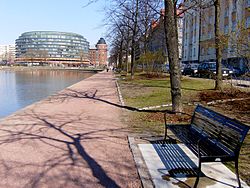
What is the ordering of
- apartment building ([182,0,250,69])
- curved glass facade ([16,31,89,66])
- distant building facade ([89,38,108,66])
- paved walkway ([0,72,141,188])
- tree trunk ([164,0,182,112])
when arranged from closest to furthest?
paved walkway ([0,72,141,188]) < tree trunk ([164,0,182,112]) < apartment building ([182,0,250,69]) < curved glass facade ([16,31,89,66]) < distant building facade ([89,38,108,66])

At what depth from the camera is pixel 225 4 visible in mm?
49312

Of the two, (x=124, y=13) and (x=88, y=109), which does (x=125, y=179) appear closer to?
(x=88, y=109)

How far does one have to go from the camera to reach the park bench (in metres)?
3.98

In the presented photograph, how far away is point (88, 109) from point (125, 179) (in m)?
7.58

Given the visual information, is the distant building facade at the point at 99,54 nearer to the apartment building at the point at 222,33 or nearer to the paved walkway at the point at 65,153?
the apartment building at the point at 222,33

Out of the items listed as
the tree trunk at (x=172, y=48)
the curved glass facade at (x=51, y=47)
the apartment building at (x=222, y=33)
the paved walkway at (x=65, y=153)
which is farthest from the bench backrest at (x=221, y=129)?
the curved glass facade at (x=51, y=47)

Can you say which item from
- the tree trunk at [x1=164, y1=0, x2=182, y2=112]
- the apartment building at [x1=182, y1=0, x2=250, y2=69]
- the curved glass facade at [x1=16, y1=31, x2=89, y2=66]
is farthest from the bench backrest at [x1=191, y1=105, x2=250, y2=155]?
the curved glass facade at [x1=16, y1=31, x2=89, y2=66]

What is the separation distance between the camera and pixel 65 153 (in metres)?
5.66

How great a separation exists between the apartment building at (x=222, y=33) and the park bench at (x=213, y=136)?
16.2ft

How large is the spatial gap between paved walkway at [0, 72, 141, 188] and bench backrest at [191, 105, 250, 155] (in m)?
1.50

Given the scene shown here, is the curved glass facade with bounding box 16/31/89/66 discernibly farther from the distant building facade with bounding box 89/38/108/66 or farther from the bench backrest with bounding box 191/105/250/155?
the bench backrest with bounding box 191/105/250/155

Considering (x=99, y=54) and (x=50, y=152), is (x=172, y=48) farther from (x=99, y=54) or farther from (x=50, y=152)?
(x=99, y=54)

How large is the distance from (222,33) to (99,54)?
15035 centimetres

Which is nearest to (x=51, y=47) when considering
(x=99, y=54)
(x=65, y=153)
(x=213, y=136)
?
(x=99, y=54)
